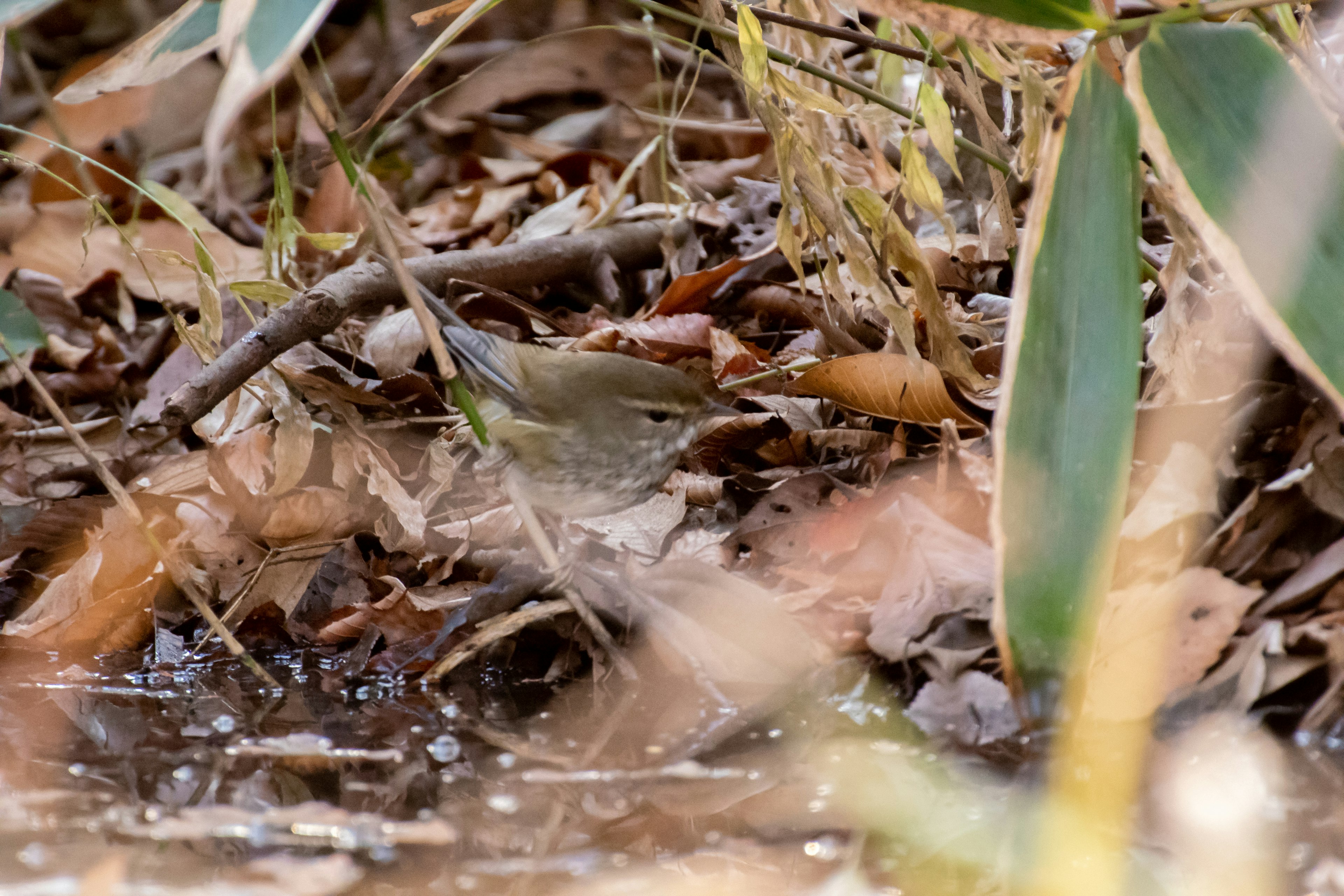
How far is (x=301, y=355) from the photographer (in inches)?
155

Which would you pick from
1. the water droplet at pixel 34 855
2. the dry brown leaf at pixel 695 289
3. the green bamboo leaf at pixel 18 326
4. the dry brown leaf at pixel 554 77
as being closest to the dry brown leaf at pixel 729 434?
the dry brown leaf at pixel 695 289

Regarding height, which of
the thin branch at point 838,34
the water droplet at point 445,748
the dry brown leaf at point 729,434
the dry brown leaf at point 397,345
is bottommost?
the water droplet at point 445,748

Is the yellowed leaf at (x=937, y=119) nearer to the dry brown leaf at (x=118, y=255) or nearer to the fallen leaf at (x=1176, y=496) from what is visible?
the fallen leaf at (x=1176, y=496)

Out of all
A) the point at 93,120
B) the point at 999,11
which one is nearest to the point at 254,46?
the point at 999,11

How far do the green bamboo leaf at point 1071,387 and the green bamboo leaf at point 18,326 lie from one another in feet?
11.3

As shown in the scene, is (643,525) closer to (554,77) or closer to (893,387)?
(893,387)

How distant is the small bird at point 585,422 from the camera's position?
340cm

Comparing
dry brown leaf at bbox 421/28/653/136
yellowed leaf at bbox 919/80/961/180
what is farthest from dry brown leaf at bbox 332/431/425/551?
dry brown leaf at bbox 421/28/653/136

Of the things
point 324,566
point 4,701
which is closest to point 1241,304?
point 324,566

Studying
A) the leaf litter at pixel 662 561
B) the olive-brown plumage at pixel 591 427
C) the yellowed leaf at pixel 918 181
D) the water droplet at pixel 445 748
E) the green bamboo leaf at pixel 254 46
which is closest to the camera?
the green bamboo leaf at pixel 254 46

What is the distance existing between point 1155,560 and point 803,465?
1201mm

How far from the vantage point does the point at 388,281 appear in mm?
3766

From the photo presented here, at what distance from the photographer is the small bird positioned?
11.1ft

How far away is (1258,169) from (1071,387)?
1.59 feet
